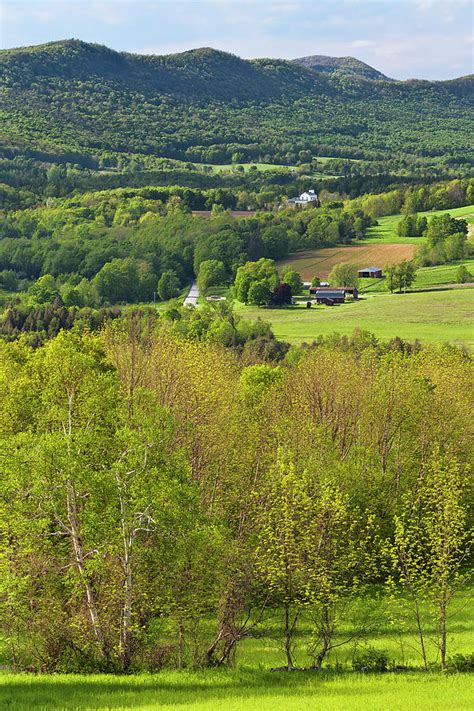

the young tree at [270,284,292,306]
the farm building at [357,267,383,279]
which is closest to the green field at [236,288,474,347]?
the young tree at [270,284,292,306]

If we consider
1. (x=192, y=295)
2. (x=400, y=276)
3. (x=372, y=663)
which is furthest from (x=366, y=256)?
(x=372, y=663)

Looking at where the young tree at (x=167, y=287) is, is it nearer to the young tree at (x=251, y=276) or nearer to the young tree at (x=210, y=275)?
the young tree at (x=210, y=275)

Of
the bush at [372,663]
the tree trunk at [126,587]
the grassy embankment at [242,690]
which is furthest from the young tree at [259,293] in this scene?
the tree trunk at [126,587]

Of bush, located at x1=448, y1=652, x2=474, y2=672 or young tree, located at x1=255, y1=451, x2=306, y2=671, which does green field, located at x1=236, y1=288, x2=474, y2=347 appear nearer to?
young tree, located at x1=255, y1=451, x2=306, y2=671

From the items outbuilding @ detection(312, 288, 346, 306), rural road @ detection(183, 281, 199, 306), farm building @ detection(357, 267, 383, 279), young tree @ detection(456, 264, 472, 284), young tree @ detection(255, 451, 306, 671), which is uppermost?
young tree @ detection(255, 451, 306, 671)

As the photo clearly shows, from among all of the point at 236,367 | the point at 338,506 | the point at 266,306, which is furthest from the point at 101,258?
the point at 338,506

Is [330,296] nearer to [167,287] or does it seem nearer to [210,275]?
[210,275]
